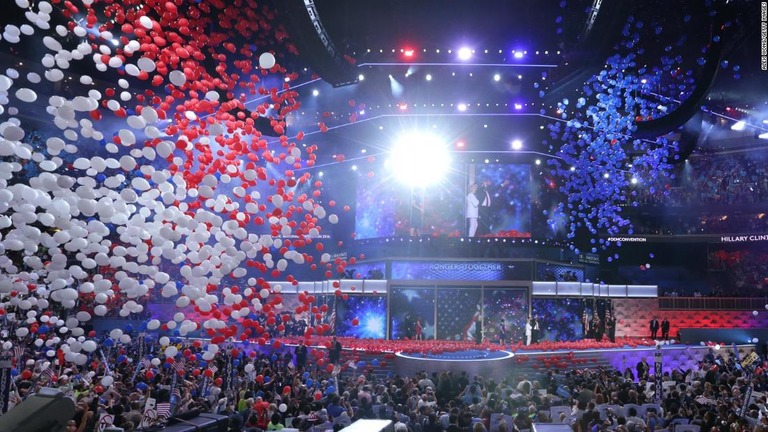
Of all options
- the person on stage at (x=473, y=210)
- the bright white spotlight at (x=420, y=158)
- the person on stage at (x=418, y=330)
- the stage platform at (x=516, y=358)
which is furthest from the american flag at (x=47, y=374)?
the person on stage at (x=473, y=210)

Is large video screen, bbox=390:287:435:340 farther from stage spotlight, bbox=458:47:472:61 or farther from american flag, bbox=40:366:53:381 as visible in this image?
american flag, bbox=40:366:53:381

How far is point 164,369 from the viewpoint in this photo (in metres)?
14.3

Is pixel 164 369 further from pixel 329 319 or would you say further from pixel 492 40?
pixel 492 40

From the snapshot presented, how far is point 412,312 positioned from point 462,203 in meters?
5.89

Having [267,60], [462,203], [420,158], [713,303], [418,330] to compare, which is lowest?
[418,330]

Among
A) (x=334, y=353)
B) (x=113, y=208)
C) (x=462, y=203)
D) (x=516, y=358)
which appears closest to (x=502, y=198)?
(x=462, y=203)

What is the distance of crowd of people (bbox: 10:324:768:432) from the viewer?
902 centimetres

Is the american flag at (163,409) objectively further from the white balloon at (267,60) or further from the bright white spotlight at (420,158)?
the bright white spotlight at (420,158)

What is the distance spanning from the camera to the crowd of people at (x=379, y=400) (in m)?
9.02

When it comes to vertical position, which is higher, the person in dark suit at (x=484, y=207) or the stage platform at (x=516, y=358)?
the person in dark suit at (x=484, y=207)

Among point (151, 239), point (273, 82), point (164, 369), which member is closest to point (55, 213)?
point (151, 239)

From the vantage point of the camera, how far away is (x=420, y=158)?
92.5 feet

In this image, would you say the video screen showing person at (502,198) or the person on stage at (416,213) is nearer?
the video screen showing person at (502,198)

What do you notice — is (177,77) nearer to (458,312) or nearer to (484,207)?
(458,312)
